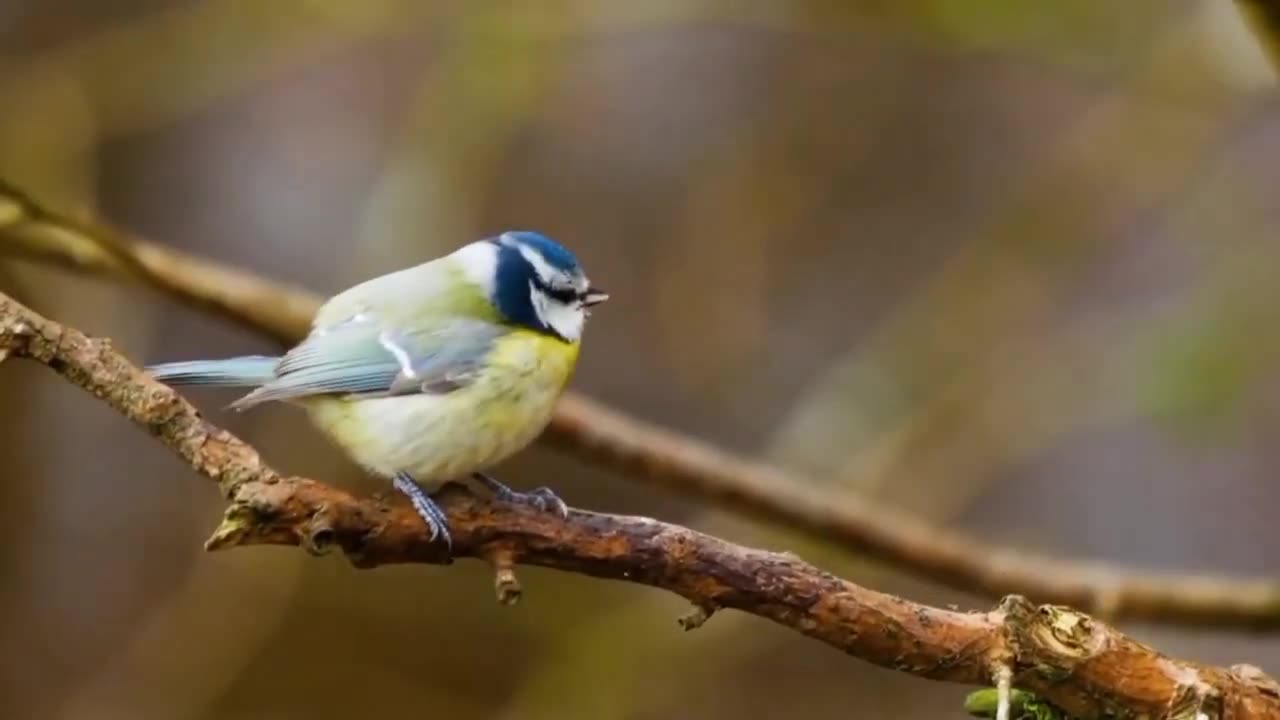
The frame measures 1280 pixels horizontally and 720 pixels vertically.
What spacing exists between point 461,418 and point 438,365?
0.06 metres

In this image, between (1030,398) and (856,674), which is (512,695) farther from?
(1030,398)

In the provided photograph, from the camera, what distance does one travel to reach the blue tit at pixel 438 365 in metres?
1.08

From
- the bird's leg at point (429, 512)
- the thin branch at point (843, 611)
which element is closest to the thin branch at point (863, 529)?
the bird's leg at point (429, 512)

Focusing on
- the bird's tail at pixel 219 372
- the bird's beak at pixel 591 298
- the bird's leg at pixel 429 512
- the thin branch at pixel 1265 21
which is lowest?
the bird's leg at pixel 429 512

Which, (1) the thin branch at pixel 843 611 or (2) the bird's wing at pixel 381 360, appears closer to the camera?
(1) the thin branch at pixel 843 611

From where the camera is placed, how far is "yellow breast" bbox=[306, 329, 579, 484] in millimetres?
1070

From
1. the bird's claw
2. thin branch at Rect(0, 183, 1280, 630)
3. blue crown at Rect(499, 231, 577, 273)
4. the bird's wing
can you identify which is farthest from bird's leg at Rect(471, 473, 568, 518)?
thin branch at Rect(0, 183, 1280, 630)

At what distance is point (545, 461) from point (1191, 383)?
4.12ft

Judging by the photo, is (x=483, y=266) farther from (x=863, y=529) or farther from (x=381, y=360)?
(x=863, y=529)

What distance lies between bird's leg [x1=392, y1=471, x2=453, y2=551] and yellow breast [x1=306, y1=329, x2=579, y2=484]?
0.06 meters

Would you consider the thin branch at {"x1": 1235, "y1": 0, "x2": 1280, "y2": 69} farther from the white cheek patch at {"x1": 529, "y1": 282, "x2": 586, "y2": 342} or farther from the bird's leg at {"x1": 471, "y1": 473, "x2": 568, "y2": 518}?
the bird's leg at {"x1": 471, "y1": 473, "x2": 568, "y2": 518}

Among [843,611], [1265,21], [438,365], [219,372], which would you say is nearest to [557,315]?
[438,365]

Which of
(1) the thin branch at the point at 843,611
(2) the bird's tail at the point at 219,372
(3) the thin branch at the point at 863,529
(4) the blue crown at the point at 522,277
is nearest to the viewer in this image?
(1) the thin branch at the point at 843,611

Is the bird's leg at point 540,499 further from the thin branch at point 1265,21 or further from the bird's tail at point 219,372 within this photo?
the thin branch at point 1265,21
